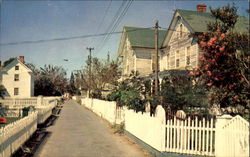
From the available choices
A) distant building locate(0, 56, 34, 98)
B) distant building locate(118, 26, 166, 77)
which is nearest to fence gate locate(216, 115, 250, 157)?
distant building locate(118, 26, 166, 77)

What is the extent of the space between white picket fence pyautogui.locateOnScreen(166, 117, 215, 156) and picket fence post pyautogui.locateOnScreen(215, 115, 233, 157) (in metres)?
0.20

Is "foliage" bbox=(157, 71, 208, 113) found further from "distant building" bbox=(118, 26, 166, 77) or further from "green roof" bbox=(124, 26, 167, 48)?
"green roof" bbox=(124, 26, 167, 48)

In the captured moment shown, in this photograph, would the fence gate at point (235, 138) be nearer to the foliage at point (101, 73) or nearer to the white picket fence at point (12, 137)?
the white picket fence at point (12, 137)

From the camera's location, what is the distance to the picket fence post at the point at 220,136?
684 cm

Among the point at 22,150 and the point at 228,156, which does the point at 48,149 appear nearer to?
the point at 22,150

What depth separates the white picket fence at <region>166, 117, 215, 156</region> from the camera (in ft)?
24.4

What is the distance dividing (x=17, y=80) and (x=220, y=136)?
49539mm

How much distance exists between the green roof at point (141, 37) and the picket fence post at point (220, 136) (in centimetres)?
2144

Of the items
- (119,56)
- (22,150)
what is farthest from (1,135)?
(119,56)

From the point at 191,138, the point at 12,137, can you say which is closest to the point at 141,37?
the point at 191,138

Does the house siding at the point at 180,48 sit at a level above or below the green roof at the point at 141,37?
below

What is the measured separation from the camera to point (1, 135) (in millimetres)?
6477

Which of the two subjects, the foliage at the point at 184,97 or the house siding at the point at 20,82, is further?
the house siding at the point at 20,82

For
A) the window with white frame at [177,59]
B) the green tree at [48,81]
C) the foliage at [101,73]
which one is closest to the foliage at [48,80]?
the green tree at [48,81]
